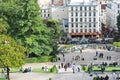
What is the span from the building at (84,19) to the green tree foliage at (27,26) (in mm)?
46879

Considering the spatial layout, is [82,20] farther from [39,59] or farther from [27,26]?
[27,26]

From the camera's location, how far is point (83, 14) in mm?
149250

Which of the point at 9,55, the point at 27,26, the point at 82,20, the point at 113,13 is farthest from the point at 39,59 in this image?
the point at 113,13

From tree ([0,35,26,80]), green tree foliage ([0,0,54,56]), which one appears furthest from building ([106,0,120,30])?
tree ([0,35,26,80])

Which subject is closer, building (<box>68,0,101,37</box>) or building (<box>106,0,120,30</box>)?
building (<box>68,0,101,37</box>)

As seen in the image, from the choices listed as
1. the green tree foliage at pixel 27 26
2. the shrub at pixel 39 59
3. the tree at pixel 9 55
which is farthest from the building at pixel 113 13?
the tree at pixel 9 55

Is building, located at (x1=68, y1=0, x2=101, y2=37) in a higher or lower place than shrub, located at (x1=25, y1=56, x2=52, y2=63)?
higher

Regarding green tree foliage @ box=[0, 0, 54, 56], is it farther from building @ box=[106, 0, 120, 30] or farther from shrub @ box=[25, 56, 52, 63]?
building @ box=[106, 0, 120, 30]

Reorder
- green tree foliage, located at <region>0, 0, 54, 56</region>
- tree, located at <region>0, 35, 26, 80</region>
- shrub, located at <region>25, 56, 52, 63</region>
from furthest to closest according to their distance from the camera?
green tree foliage, located at <region>0, 0, 54, 56</region>, shrub, located at <region>25, 56, 52, 63</region>, tree, located at <region>0, 35, 26, 80</region>

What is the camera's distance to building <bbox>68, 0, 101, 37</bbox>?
149 meters

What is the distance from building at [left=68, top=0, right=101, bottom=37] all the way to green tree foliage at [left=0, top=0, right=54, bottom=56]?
46.9 meters

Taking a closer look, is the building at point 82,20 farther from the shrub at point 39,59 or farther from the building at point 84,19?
the shrub at point 39,59

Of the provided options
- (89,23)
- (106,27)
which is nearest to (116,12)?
(106,27)

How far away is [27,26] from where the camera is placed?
100m
